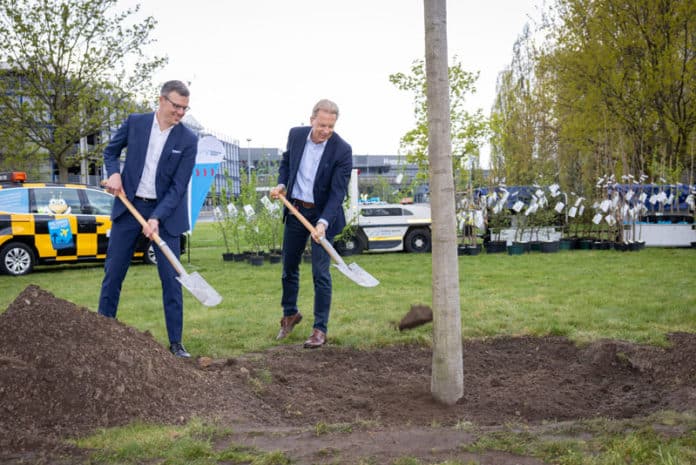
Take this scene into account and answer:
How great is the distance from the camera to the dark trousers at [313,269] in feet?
16.3

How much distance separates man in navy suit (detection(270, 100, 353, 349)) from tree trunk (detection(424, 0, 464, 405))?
1646mm

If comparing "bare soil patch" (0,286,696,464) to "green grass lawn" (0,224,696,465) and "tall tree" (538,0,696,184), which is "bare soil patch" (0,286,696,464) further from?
"tall tree" (538,0,696,184)

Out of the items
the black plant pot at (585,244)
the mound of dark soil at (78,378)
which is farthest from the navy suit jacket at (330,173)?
the black plant pot at (585,244)

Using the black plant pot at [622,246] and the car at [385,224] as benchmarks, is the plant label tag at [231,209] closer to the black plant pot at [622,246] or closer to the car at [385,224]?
the car at [385,224]

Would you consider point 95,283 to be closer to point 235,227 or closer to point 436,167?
point 235,227

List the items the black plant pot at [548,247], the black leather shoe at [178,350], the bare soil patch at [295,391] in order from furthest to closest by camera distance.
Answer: the black plant pot at [548,247], the black leather shoe at [178,350], the bare soil patch at [295,391]

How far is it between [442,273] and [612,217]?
486 inches

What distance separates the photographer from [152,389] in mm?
3221

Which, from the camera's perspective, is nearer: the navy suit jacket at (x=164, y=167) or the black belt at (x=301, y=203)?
the navy suit jacket at (x=164, y=167)

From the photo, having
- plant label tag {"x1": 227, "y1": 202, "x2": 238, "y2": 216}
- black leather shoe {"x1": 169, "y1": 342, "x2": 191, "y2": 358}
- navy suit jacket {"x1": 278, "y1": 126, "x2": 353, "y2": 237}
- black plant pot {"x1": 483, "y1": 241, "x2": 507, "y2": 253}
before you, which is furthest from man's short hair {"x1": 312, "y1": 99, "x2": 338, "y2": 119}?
black plant pot {"x1": 483, "y1": 241, "x2": 507, "y2": 253}

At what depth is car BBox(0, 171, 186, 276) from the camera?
10688mm

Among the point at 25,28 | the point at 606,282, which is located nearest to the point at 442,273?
the point at 606,282

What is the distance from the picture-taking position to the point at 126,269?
14.7 feet

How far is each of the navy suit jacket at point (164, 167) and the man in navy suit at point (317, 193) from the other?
786 mm
